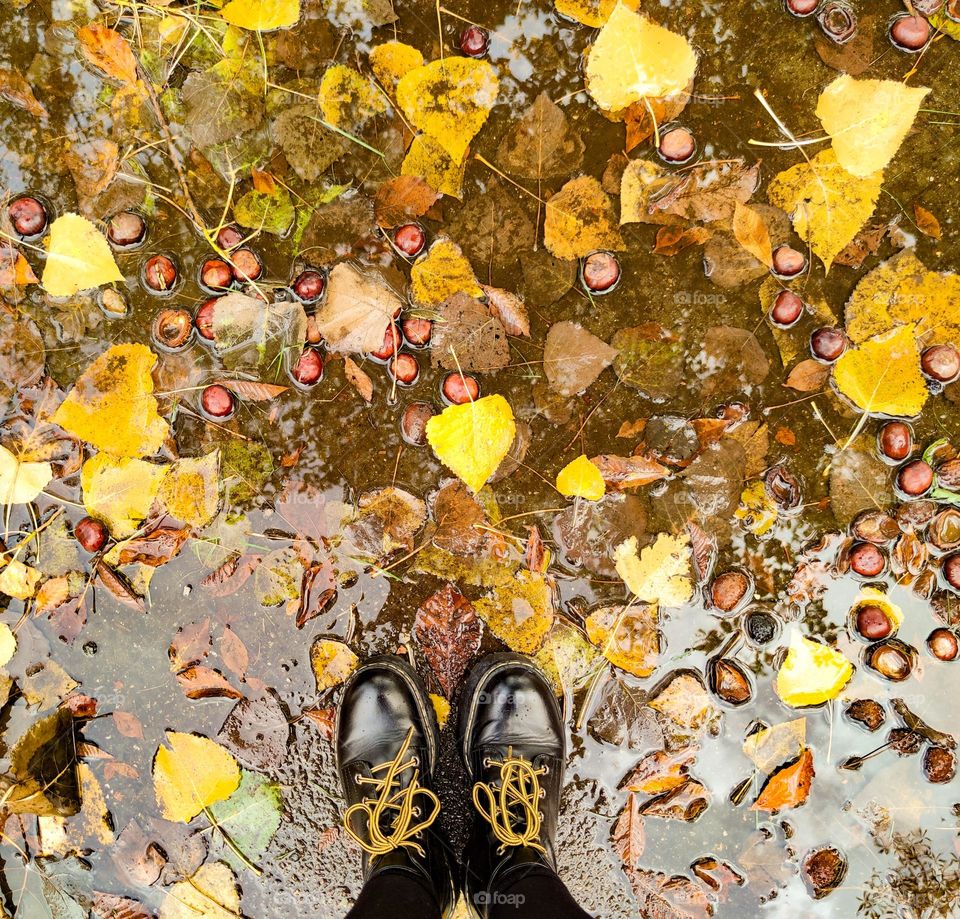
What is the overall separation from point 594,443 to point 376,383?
2.56ft

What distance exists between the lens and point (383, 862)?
193cm

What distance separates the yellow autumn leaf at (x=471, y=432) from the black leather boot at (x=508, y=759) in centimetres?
68

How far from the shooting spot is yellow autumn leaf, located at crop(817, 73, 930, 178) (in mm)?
1949

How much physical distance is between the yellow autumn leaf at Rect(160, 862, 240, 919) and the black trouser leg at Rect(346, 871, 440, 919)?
65cm

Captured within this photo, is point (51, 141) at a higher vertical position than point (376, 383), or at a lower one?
higher

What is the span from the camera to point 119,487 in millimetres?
2062

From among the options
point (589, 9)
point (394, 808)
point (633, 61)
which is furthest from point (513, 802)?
point (589, 9)

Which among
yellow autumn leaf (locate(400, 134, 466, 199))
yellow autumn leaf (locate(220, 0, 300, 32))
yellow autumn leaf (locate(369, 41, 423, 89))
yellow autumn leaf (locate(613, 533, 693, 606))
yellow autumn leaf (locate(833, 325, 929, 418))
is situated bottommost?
yellow autumn leaf (locate(613, 533, 693, 606))

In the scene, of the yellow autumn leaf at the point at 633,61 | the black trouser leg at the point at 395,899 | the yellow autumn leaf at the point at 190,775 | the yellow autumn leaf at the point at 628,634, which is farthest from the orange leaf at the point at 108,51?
the black trouser leg at the point at 395,899

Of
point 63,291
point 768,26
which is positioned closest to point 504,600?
point 63,291

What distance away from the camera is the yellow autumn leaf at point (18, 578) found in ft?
6.94

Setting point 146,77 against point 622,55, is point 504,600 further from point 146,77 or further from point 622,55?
point 146,77

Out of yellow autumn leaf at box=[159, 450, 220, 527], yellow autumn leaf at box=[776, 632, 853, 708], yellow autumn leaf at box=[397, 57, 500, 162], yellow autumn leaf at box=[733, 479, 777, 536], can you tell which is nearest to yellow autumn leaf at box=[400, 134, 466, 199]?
yellow autumn leaf at box=[397, 57, 500, 162]

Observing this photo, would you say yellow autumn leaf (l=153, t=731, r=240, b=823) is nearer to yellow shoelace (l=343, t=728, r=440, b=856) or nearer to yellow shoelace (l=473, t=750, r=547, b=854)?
yellow shoelace (l=343, t=728, r=440, b=856)
